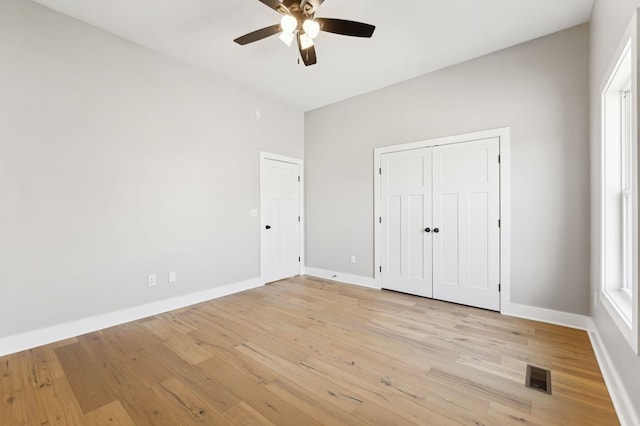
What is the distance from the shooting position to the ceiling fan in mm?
2121

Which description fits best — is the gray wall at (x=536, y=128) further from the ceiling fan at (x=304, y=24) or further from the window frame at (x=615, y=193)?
the ceiling fan at (x=304, y=24)

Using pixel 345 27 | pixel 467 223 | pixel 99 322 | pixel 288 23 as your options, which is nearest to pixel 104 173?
pixel 99 322

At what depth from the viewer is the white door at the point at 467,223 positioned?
3256mm

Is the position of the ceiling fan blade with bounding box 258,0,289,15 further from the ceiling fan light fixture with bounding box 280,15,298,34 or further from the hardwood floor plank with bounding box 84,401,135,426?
the hardwood floor plank with bounding box 84,401,135,426

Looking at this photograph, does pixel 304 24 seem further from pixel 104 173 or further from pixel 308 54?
pixel 104 173

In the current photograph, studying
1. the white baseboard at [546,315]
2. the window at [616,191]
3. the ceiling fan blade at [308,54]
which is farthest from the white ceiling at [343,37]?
the white baseboard at [546,315]

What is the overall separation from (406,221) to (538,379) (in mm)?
2282

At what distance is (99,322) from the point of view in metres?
2.83

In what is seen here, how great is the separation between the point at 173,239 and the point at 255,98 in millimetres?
2423

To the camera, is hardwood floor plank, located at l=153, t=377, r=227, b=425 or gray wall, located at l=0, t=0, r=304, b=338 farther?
gray wall, located at l=0, t=0, r=304, b=338

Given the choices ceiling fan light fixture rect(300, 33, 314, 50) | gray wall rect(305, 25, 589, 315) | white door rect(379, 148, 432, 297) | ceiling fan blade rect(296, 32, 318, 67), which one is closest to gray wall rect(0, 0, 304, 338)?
ceiling fan blade rect(296, 32, 318, 67)

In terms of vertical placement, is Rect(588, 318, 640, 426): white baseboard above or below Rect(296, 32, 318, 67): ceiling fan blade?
below

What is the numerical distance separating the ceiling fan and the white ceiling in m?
0.37

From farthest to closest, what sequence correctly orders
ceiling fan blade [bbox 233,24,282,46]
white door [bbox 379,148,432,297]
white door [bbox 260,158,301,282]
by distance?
white door [bbox 260,158,301,282] < white door [bbox 379,148,432,297] < ceiling fan blade [bbox 233,24,282,46]
